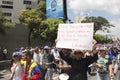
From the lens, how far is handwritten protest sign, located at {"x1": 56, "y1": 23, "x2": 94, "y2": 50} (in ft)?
25.3

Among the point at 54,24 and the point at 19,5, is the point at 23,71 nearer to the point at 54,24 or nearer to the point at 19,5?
the point at 54,24

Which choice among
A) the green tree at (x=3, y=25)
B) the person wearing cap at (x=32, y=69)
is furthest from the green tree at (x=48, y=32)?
the person wearing cap at (x=32, y=69)

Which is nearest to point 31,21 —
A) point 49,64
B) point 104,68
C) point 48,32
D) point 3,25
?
point 48,32

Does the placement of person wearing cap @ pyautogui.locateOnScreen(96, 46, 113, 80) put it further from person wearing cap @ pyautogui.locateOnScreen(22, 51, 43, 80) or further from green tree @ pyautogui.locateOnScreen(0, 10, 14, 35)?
green tree @ pyautogui.locateOnScreen(0, 10, 14, 35)

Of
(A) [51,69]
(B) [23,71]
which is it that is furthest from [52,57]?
(B) [23,71]

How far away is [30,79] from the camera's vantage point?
297 inches

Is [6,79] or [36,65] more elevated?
[36,65]

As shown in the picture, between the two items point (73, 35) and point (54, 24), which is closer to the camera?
point (73, 35)

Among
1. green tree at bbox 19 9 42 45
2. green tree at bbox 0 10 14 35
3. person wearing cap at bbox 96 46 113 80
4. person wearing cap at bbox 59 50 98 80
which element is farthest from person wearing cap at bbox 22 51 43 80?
green tree at bbox 19 9 42 45

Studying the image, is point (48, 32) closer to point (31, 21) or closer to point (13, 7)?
point (31, 21)

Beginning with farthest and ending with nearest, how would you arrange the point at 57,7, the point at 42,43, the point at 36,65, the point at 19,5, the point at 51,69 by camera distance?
the point at 19,5, the point at 42,43, the point at 57,7, the point at 51,69, the point at 36,65

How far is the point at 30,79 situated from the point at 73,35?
4.02ft

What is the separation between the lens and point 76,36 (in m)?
7.94

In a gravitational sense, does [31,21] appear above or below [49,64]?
above
